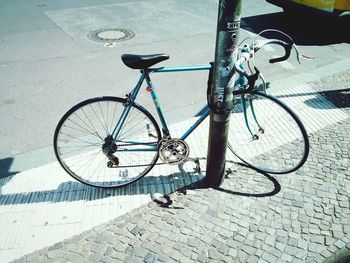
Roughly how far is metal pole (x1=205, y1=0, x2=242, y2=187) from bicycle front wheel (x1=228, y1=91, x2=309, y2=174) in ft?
1.52

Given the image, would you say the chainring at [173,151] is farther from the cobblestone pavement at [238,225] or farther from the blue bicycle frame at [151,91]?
the cobblestone pavement at [238,225]

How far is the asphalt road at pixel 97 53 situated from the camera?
4664mm

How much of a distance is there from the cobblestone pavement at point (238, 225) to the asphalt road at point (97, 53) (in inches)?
60.1

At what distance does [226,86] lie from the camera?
280 centimetres

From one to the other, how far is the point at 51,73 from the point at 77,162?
8.89 feet

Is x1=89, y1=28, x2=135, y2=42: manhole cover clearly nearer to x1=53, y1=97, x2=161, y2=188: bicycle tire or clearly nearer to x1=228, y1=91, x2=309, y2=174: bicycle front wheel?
x1=53, y1=97, x2=161, y2=188: bicycle tire

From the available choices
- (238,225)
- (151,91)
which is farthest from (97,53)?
(238,225)

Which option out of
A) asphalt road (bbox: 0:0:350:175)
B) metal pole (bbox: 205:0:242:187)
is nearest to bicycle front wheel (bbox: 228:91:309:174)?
metal pole (bbox: 205:0:242:187)

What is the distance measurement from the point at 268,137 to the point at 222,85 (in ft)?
5.54

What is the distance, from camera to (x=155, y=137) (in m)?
3.33

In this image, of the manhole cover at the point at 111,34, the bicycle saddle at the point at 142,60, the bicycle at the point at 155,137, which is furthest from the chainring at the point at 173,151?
the manhole cover at the point at 111,34

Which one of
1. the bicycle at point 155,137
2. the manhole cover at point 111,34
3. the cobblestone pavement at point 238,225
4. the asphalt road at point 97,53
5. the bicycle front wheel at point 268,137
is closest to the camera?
the cobblestone pavement at point 238,225

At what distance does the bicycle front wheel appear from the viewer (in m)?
3.27

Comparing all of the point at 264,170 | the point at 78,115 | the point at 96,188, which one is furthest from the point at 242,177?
the point at 78,115
